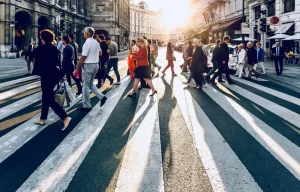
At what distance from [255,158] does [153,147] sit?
1.36 metres

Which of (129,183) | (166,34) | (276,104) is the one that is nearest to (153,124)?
(129,183)

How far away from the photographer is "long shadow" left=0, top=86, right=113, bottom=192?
3.14 meters

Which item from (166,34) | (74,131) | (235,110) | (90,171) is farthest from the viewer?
(166,34)

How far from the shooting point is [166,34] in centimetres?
14350

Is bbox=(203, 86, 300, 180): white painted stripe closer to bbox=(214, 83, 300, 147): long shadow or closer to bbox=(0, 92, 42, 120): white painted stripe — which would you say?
bbox=(214, 83, 300, 147): long shadow

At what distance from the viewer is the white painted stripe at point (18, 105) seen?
6248 mm

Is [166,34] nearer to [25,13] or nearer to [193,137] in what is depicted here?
[25,13]

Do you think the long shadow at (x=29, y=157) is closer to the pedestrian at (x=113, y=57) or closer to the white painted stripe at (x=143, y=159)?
the white painted stripe at (x=143, y=159)

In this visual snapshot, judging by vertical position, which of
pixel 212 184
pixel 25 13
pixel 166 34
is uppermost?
pixel 166 34

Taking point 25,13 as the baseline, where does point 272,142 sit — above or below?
below

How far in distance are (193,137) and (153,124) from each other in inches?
39.5

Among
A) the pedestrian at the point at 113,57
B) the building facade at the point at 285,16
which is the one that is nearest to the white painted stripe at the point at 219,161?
the pedestrian at the point at 113,57

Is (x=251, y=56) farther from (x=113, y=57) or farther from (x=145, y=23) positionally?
(x=145, y=23)

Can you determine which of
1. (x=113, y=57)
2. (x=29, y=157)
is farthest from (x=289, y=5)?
(x=29, y=157)
